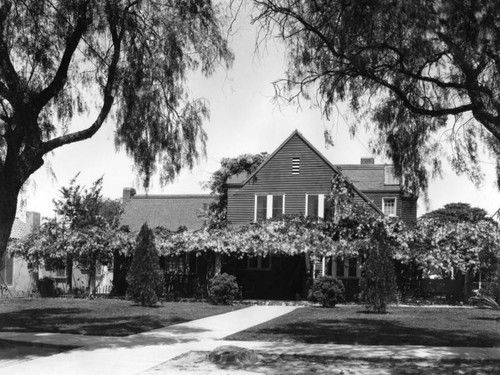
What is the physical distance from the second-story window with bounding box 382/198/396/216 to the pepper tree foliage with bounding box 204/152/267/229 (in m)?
9.49

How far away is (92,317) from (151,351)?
752 centimetres

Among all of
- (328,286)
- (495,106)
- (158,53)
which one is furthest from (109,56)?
(328,286)

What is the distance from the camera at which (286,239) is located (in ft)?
88.9

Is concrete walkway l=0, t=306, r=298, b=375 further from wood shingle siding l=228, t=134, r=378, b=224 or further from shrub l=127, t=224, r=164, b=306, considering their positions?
wood shingle siding l=228, t=134, r=378, b=224

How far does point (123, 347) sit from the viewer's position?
12195mm

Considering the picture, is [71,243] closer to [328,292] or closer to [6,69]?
[328,292]

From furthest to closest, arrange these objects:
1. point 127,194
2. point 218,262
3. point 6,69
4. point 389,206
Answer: point 127,194 → point 389,206 → point 218,262 → point 6,69

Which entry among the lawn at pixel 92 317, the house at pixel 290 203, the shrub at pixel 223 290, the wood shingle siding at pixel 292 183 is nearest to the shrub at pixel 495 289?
the house at pixel 290 203

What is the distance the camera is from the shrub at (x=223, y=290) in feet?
81.0

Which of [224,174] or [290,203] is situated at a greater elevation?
[224,174]

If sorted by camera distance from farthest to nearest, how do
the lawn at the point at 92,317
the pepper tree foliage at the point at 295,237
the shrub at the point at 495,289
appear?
the pepper tree foliage at the point at 295,237, the shrub at the point at 495,289, the lawn at the point at 92,317

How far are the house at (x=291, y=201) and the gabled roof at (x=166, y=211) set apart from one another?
924 cm

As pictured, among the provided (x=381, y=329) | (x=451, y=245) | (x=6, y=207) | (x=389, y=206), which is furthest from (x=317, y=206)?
(x=6, y=207)

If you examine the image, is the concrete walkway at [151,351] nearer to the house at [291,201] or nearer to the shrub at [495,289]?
the shrub at [495,289]
